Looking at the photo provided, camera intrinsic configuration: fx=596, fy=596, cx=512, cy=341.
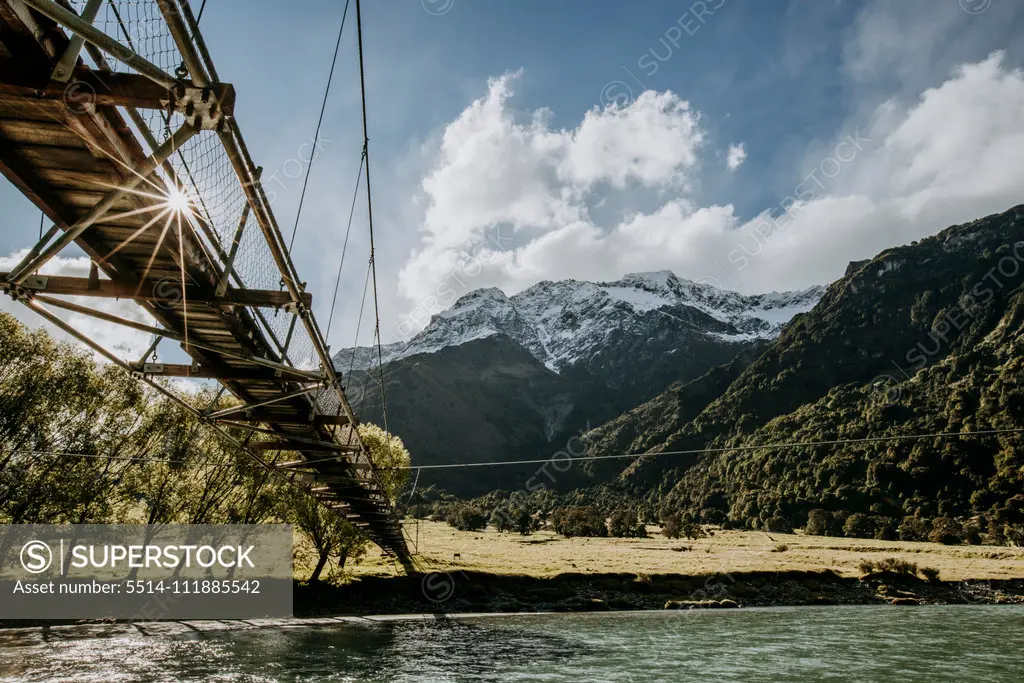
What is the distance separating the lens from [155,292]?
23.6 feet

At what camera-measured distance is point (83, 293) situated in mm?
6988

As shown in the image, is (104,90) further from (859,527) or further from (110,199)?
(859,527)

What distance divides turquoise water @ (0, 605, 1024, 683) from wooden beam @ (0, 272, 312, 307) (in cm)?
1498

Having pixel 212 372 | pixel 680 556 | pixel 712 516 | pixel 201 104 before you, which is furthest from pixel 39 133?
pixel 712 516

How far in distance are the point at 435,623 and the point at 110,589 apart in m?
17.3

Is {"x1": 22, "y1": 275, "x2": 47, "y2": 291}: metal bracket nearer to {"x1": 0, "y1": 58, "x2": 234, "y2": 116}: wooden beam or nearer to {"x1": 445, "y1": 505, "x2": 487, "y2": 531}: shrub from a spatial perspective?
{"x1": 0, "y1": 58, "x2": 234, "y2": 116}: wooden beam

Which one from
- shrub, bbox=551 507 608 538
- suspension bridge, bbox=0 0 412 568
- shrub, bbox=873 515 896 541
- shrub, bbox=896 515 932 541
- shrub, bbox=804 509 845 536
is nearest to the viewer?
suspension bridge, bbox=0 0 412 568

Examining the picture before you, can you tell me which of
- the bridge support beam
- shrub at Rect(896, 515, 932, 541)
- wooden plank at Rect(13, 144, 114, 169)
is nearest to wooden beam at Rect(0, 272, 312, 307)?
the bridge support beam

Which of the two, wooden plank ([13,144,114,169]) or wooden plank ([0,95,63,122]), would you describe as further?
wooden plank ([13,144,114,169])

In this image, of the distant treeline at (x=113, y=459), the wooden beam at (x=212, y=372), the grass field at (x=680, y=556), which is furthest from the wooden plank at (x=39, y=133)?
the grass field at (x=680, y=556)

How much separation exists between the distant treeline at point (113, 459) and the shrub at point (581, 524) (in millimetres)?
56902

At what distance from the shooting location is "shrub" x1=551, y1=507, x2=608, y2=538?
8744cm

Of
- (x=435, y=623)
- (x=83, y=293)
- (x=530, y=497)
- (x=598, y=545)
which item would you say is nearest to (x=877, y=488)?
(x=598, y=545)

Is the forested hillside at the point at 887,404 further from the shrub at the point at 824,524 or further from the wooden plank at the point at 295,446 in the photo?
the wooden plank at the point at 295,446
